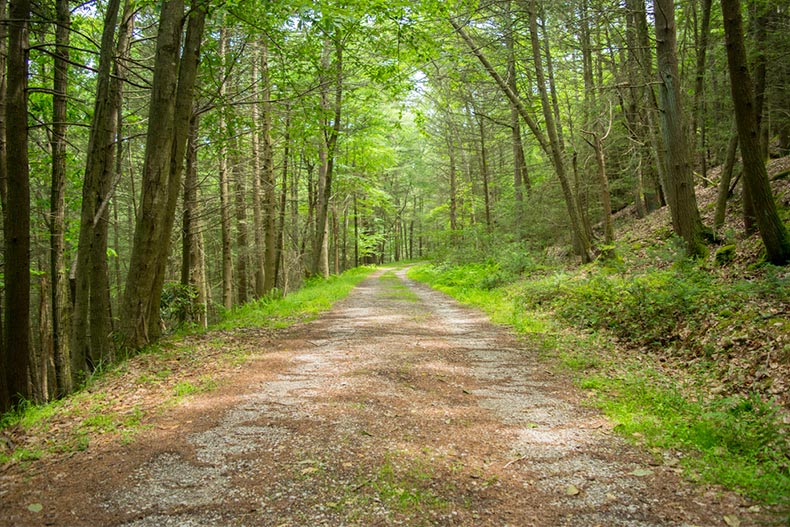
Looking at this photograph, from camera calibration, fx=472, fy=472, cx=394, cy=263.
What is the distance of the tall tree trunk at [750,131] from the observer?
676 cm

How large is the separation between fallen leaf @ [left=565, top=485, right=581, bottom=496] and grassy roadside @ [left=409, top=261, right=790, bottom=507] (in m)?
0.84

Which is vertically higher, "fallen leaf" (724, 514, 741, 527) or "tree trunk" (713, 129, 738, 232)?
"tree trunk" (713, 129, 738, 232)

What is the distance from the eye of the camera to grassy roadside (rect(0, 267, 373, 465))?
3.96m

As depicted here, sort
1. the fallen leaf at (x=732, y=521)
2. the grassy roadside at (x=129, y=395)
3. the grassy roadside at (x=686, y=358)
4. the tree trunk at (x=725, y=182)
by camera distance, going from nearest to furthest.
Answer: the fallen leaf at (x=732, y=521) → the grassy roadside at (x=686, y=358) → the grassy roadside at (x=129, y=395) → the tree trunk at (x=725, y=182)

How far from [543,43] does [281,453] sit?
14043 millimetres

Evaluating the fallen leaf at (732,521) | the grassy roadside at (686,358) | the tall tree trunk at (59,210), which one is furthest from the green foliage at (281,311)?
the fallen leaf at (732,521)

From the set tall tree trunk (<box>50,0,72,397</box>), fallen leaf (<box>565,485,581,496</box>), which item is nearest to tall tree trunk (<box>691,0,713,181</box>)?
fallen leaf (<box>565,485,581,496</box>)

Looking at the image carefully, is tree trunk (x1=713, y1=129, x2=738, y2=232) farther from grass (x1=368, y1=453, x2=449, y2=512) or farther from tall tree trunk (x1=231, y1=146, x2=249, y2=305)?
tall tree trunk (x1=231, y1=146, x2=249, y2=305)

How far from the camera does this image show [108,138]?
7262 millimetres

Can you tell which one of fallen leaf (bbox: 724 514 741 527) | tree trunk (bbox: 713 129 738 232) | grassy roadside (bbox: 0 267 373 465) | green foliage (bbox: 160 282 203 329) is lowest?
fallen leaf (bbox: 724 514 741 527)

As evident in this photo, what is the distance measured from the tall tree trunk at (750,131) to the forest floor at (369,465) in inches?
161

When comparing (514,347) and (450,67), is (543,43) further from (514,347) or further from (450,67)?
(514,347)

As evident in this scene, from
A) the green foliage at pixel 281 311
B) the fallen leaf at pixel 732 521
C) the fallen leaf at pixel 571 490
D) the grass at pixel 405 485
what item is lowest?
the fallen leaf at pixel 732 521

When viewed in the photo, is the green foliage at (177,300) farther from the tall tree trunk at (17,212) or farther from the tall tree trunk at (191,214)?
the tall tree trunk at (17,212)
